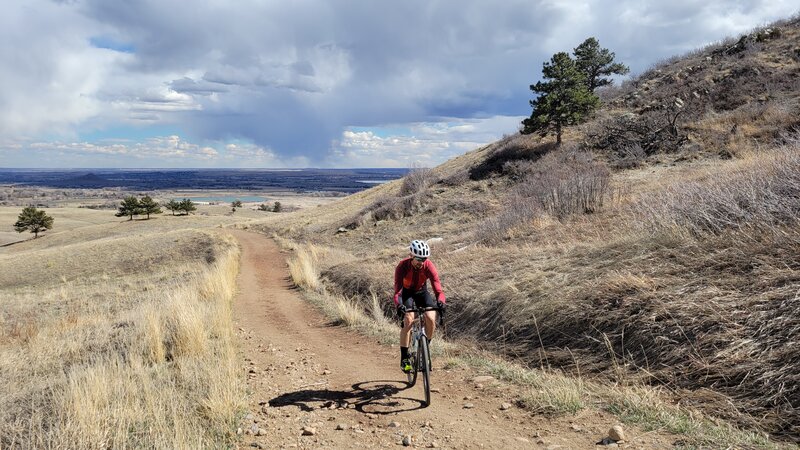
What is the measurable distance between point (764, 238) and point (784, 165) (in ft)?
9.68

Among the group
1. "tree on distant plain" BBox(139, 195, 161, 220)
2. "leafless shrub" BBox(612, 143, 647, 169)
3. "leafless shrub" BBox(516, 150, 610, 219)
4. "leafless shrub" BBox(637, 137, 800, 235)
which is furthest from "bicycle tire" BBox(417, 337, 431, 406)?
"tree on distant plain" BBox(139, 195, 161, 220)

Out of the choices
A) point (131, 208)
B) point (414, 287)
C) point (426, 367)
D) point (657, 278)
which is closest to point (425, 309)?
point (414, 287)

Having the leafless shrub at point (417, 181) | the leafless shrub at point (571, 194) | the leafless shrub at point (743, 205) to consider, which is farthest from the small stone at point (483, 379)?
the leafless shrub at point (417, 181)

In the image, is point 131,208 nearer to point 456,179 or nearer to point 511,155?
point 456,179

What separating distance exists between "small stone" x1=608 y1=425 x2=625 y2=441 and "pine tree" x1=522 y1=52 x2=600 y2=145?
2749cm

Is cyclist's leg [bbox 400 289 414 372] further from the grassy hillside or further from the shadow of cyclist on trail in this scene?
the grassy hillside

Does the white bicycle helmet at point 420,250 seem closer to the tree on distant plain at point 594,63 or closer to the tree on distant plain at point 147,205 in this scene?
the tree on distant plain at point 594,63

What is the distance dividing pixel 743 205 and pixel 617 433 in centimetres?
596

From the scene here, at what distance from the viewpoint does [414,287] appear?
22.0 ft

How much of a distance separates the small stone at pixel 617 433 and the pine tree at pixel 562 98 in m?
27.5

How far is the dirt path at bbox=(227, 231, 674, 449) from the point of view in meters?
4.95

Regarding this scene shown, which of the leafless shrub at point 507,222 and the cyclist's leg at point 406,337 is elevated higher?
the leafless shrub at point 507,222

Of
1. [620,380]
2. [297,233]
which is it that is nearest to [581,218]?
[620,380]

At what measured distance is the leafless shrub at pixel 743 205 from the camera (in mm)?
7453
